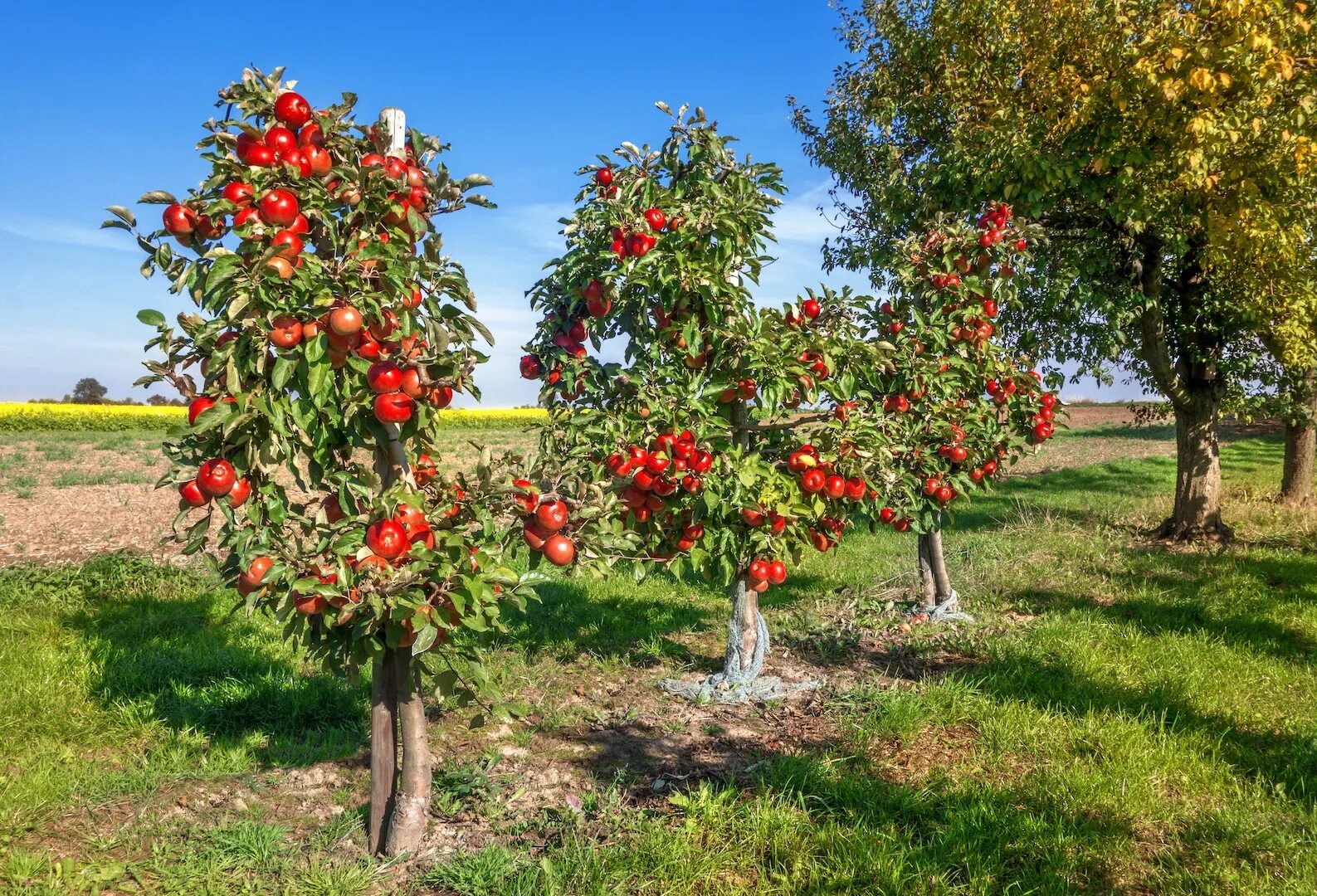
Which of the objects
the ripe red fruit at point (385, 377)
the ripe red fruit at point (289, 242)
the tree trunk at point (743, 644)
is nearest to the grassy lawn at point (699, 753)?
the tree trunk at point (743, 644)

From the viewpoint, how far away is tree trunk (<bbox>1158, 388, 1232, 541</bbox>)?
10.9 meters

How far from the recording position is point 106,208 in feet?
11.1

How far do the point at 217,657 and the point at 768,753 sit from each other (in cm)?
406

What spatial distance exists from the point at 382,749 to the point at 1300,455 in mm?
13919

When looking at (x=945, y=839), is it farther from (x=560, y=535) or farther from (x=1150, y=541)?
(x=1150, y=541)

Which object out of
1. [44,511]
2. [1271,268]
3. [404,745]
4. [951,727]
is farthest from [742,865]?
[44,511]

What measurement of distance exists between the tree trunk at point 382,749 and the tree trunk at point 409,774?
0.05 m

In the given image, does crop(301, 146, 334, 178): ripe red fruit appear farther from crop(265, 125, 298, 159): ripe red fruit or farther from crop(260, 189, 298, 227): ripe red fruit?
crop(260, 189, 298, 227): ripe red fruit

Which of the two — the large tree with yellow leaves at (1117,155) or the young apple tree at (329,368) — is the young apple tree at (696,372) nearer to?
the young apple tree at (329,368)

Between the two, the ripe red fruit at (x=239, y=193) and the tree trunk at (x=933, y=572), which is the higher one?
the ripe red fruit at (x=239, y=193)

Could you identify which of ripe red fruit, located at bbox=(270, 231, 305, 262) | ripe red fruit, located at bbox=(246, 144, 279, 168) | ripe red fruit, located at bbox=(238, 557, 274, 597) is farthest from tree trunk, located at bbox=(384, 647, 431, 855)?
ripe red fruit, located at bbox=(246, 144, 279, 168)

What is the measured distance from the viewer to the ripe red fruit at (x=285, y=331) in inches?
126

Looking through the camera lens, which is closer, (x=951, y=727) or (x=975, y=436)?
(x=951, y=727)

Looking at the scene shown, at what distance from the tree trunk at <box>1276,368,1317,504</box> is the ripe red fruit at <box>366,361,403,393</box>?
1244 cm
